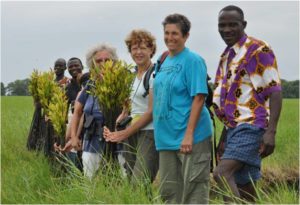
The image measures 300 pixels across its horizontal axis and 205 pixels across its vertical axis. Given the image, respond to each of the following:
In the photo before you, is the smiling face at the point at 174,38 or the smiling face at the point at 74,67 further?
the smiling face at the point at 74,67

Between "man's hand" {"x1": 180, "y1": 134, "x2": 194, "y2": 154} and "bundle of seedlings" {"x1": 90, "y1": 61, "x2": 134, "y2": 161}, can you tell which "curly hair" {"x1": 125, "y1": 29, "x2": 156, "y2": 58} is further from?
"man's hand" {"x1": 180, "y1": 134, "x2": 194, "y2": 154}

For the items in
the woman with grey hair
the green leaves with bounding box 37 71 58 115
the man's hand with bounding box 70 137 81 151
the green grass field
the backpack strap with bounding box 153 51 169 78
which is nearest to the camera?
the green grass field

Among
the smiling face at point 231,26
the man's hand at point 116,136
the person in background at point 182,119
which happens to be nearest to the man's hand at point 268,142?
the person in background at point 182,119

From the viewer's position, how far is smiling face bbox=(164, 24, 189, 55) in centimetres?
405

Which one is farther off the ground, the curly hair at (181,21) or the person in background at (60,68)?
the curly hair at (181,21)

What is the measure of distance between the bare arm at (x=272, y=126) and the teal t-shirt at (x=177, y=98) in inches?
18.3

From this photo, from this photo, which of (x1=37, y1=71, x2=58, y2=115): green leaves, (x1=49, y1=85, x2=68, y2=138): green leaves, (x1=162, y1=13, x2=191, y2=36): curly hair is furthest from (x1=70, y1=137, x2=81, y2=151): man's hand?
(x1=162, y1=13, x2=191, y2=36): curly hair

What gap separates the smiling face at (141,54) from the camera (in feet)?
14.4

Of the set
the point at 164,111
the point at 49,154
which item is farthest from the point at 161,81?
the point at 49,154

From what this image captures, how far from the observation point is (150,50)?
445cm

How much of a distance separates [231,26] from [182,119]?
719 millimetres

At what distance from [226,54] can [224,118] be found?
1.45 ft

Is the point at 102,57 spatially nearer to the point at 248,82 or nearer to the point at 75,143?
the point at 75,143

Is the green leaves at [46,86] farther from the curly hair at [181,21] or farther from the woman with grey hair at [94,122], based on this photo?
the curly hair at [181,21]
